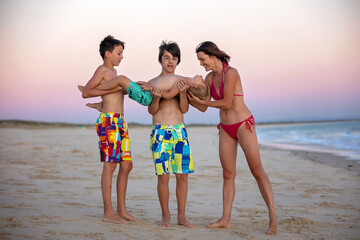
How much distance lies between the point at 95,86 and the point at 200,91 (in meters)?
1.26

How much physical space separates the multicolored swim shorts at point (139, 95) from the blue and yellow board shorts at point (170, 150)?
1.13 ft

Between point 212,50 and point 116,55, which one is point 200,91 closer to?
point 212,50

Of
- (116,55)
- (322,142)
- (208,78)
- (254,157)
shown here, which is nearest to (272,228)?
(254,157)

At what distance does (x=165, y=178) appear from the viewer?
4.48 metres

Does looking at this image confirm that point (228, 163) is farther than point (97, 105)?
No

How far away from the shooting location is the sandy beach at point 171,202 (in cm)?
397

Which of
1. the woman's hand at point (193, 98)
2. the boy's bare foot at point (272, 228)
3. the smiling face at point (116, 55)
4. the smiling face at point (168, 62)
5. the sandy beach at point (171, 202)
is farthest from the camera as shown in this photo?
the smiling face at point (116, 55)

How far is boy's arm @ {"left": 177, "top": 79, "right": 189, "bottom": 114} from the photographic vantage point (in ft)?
14.5

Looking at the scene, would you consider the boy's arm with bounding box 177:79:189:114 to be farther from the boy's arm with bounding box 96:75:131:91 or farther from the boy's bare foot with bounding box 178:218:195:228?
the boy's bare foot with bounding box 178:218:195:228

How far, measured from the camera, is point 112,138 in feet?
15.0

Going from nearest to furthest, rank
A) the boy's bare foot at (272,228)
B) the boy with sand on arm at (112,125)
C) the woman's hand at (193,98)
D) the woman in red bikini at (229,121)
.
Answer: the boy's bare foot at (272,228) → the woman in red bikini at (229,121) → the woman's hand at (193,98) → the boy with sand on arm at (112,125)

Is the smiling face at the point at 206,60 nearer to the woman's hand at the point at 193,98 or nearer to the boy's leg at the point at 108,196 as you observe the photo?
the woman's hand at the point at 193,98

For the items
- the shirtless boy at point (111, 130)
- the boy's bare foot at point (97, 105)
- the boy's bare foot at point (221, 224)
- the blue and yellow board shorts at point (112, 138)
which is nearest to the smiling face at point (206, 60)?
the shirtless boy at point (111, 130)

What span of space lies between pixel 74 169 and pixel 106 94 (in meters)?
4.50
